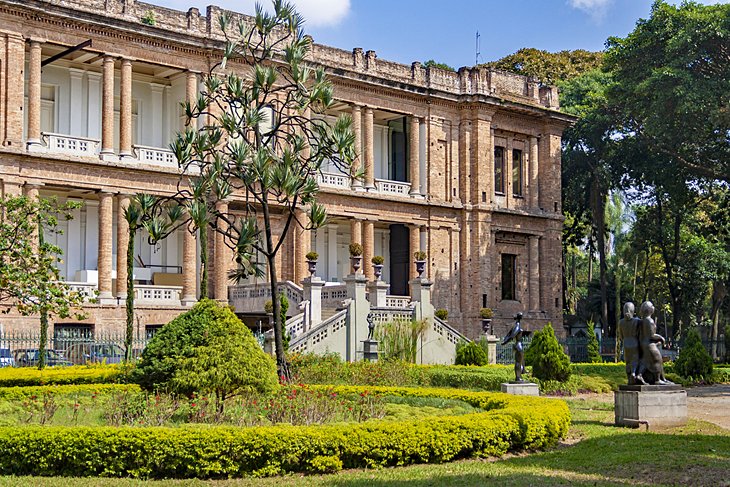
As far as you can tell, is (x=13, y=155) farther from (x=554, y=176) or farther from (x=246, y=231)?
(x=554, y=176)

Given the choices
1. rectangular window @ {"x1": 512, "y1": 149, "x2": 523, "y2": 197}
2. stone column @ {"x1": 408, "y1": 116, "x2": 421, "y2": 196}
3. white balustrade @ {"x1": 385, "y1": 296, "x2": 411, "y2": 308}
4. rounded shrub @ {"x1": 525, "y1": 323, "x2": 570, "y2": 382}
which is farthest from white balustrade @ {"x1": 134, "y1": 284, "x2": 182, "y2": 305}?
rectangular window @ {"x1": 512, "y1": 149, "x2": 523, "y2": 197}

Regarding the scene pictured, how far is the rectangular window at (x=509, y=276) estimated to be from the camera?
133ft

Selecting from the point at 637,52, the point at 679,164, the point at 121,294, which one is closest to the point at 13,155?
the point at 121,294

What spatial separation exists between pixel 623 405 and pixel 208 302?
724cm

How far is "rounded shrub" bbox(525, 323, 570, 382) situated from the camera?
76.6ft

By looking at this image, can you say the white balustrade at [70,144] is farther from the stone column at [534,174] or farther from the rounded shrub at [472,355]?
the stone column at [534,174]

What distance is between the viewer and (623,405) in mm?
15633

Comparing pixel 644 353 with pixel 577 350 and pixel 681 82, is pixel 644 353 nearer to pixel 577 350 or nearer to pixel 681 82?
pixel 577 350

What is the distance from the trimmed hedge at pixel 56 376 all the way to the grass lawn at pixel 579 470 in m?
8.46

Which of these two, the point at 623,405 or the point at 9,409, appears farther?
the point at 623,405

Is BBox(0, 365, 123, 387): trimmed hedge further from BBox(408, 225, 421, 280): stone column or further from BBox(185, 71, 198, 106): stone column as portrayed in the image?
BBox(408, 225, 421, 280): stone column

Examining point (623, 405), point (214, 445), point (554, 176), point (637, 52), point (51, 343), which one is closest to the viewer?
point (214, 445)

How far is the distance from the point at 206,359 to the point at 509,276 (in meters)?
29.4

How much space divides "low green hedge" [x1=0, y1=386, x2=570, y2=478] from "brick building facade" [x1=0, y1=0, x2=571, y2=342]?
17288 millimetres
